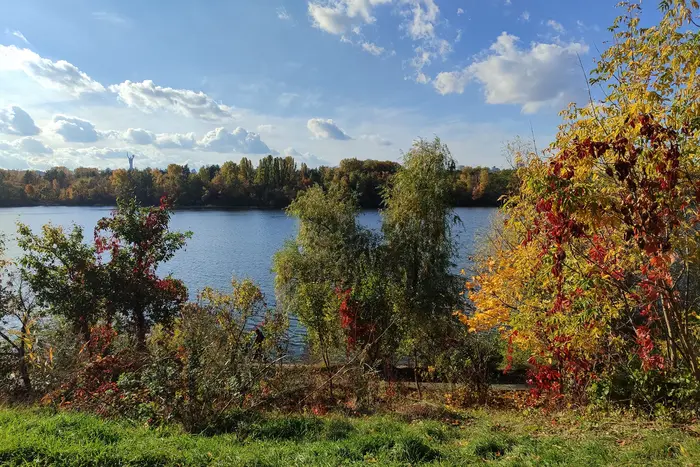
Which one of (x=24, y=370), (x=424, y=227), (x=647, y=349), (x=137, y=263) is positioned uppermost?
(x=424, y=227)

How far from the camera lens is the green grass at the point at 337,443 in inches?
192

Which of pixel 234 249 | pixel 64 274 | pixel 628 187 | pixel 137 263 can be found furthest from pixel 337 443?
pixel 234 249

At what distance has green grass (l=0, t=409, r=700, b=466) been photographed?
487 cm

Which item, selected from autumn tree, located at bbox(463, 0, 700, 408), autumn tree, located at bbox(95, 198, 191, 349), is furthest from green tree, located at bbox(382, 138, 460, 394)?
autumn tree, located at bbox(463, 0, 700, 408)

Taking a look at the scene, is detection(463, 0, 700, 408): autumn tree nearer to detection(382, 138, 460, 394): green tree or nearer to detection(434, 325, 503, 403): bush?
detection(434, 325, 503, 403): bush

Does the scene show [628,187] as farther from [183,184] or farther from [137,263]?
[183,184]

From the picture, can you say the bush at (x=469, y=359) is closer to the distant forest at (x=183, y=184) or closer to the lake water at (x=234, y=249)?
the lake water at (x=234, y=249)

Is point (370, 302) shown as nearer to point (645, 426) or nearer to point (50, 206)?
point (645, 426)

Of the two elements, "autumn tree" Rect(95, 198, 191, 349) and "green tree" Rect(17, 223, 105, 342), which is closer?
"green tree" Rect(17, 223, 105, 342)

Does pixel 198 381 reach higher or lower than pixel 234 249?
higher

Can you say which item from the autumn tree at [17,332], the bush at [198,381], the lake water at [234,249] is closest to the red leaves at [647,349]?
the bush at [198,381]

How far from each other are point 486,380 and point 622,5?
35.5ft

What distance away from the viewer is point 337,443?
5.63 metres

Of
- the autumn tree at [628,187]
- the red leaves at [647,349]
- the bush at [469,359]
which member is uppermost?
the autumn tree at [628,187]
